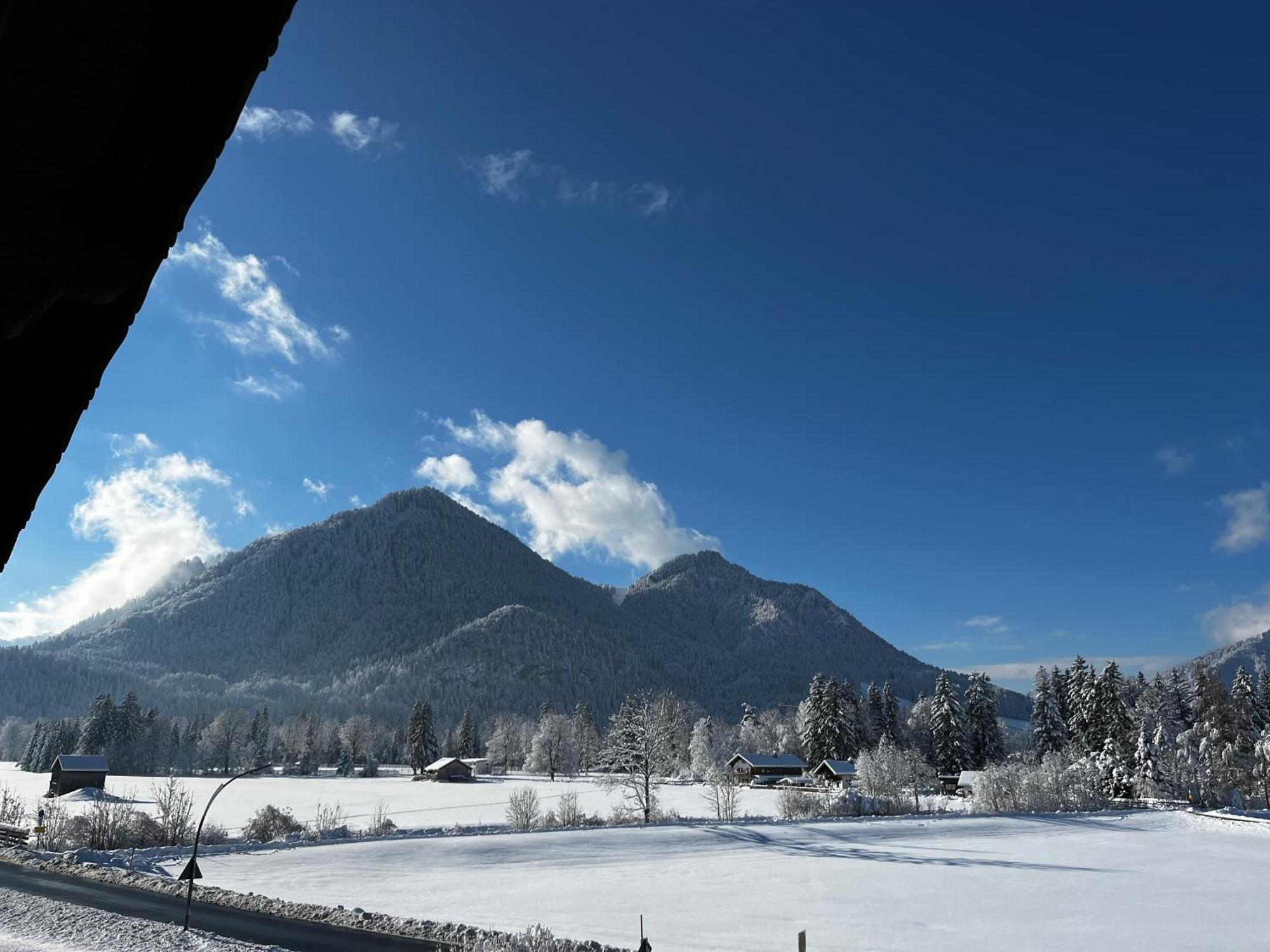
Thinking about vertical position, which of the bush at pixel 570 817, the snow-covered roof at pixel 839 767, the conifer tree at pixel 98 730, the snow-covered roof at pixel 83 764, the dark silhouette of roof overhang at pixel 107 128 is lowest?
the bush at pixel 570 817

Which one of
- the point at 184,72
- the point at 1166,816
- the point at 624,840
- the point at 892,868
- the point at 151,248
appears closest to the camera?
the point at 184,72

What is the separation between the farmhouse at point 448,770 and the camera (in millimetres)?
116500

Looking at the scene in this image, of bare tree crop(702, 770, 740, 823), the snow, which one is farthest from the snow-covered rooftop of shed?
the snow

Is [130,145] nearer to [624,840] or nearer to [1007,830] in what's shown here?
[624,840]

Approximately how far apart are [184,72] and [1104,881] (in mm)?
55950

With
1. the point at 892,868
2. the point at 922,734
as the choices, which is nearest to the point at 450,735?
the point at 922,734

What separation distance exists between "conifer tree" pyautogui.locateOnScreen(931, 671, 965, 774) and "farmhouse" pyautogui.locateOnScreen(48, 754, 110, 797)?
102m

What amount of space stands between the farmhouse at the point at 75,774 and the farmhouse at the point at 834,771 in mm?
86783

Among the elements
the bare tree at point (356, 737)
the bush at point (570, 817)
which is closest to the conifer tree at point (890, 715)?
the bush at point (570, 817)

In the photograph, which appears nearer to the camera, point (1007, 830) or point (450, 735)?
point (1007, 830)

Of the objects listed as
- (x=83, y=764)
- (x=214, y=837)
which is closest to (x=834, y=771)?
(x=214, y=837)

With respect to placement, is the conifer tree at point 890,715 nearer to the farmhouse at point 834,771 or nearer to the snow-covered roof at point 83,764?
the farmhouse at point 834,771

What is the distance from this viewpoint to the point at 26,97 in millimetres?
2600

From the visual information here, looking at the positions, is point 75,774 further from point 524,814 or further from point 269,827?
point 524,814
